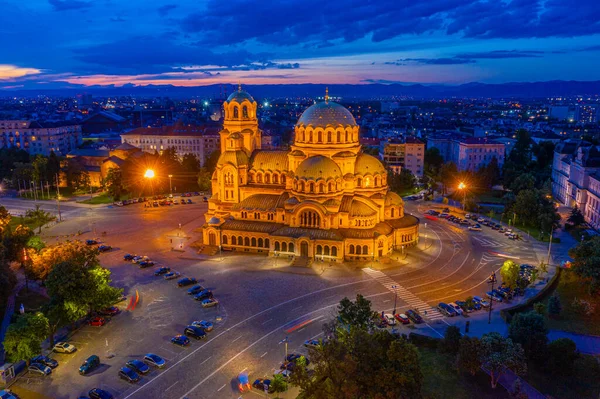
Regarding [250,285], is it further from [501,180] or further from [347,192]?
[501,180]

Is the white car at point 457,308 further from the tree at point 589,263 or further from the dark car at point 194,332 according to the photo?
the dark car at point 194,332

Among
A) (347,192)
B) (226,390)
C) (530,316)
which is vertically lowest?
(226,390)

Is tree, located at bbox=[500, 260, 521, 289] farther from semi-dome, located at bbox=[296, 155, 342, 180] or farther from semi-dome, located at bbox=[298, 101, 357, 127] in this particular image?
semi-dome, located at bbox=[298, 101, 357, 127]

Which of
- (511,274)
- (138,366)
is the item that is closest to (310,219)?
(511,274)

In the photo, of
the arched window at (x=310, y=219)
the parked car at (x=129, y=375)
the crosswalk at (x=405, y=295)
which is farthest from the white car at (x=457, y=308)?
the parked car at (x=129, y=375)

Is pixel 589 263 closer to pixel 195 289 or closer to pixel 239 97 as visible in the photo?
pixel 195 289

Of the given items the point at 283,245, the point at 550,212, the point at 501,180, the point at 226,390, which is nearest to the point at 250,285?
the point at 283,245
